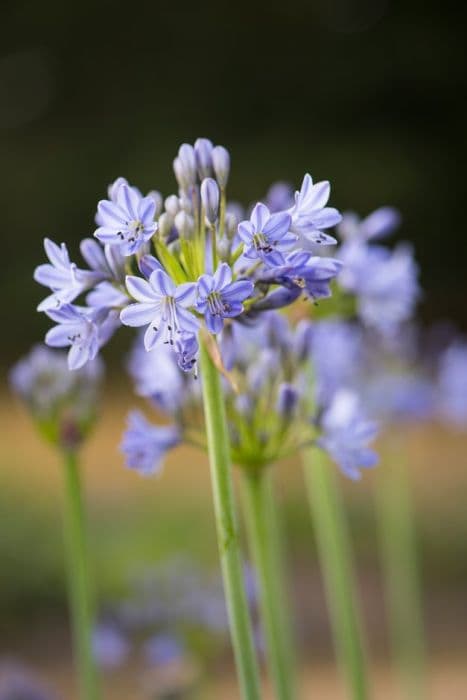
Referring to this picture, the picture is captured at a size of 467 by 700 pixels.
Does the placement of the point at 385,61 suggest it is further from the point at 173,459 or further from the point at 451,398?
the point at 451,398

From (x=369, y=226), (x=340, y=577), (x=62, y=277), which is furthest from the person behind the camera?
(x=369, y=226)

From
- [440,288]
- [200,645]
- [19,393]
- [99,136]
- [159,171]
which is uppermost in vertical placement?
[99,136]

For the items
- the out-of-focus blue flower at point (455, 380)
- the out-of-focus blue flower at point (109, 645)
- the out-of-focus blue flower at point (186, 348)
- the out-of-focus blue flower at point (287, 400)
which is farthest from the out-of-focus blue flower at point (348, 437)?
the out-of-focus blue flower at point (455, 380)

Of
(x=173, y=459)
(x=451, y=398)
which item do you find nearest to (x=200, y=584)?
(x=451, y=398)

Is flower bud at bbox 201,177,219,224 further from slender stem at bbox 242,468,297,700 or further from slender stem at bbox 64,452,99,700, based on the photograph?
slender stem at bbox 64,452,99,700

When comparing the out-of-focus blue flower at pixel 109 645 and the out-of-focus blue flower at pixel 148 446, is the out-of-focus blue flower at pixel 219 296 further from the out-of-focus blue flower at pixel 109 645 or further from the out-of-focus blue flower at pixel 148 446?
the out-of-focus blue flower at pixel 109 645

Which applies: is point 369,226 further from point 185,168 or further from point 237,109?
point 237,109

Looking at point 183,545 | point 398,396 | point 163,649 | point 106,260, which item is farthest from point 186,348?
point 183,545
